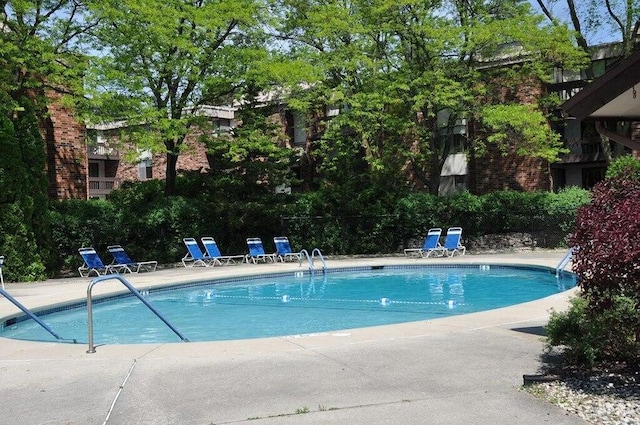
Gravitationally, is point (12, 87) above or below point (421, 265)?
above

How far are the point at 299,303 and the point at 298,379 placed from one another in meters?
7.61

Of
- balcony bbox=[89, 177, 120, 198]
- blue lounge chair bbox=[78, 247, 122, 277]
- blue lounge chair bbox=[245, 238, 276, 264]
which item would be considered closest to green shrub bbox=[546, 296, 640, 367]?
blue lounge chair bbox=[78, 247, 122, 277]

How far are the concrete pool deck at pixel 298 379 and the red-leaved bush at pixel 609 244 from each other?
101 cm

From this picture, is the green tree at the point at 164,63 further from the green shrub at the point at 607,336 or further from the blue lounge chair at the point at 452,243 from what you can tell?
the green shrub at the point at 607,336

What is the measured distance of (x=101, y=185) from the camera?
36500 mm

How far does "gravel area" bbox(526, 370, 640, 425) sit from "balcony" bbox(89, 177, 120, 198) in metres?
32.6

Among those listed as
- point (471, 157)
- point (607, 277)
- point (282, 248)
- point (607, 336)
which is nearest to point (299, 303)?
point (607, 336)

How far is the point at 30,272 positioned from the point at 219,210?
745cm

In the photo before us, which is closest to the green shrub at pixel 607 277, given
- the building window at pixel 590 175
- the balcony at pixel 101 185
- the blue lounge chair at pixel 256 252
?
the blue lounge chair at pixel 256 252

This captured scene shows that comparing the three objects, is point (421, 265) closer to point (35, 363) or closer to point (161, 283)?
point (161, 283)

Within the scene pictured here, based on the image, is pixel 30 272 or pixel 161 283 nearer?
pixel 161 283

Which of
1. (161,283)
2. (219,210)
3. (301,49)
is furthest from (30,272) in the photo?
(301,49)

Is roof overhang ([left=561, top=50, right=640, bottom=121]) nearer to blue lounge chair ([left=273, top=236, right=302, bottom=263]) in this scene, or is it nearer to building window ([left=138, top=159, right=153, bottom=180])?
blue lounge chair ([left=273, top=236, right=302, bottom=263])

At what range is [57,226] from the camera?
19.9 metres
